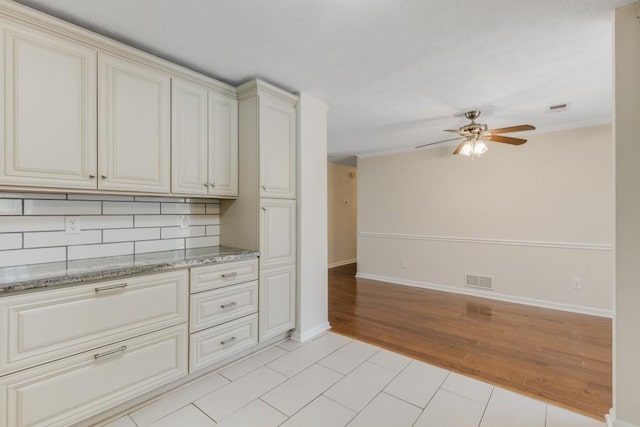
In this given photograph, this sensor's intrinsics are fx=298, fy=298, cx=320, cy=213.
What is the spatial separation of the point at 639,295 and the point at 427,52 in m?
1.87

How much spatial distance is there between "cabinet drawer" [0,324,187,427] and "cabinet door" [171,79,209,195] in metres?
1.05

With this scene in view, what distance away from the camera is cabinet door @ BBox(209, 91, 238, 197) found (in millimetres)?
2463

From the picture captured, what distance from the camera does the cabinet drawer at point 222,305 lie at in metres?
2.12

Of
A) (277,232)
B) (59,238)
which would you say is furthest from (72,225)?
(277,232)

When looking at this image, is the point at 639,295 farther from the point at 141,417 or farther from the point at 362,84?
the point at 141,417

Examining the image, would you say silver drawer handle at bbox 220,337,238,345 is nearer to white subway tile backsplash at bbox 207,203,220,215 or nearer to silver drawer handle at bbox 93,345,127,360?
silver drawer handle at bbox 93,345,127,360

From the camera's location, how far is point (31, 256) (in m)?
1.85

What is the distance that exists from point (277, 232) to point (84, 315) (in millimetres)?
1428

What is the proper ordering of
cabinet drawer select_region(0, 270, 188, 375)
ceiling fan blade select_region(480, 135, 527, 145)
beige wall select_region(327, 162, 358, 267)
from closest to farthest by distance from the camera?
cabinet drawer select_region(0, 270, 188, 375), ceiling fan blade select_region(480, 135, 527, 145), beige wall select_region(327, 162, 358, 267)

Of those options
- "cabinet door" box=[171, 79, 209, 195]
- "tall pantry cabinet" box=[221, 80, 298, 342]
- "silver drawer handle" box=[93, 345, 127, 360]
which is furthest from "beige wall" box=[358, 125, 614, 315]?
"silver drawer handle" box=[93, 345, 127, 360]

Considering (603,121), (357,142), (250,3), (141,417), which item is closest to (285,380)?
(141,417)

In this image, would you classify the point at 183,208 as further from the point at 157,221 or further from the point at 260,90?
the point at 260,90

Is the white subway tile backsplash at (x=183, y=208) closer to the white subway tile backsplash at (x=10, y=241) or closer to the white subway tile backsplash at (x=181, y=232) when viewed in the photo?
the white subway tile backsplash at (x=181, y=232)

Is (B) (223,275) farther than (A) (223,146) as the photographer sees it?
No
